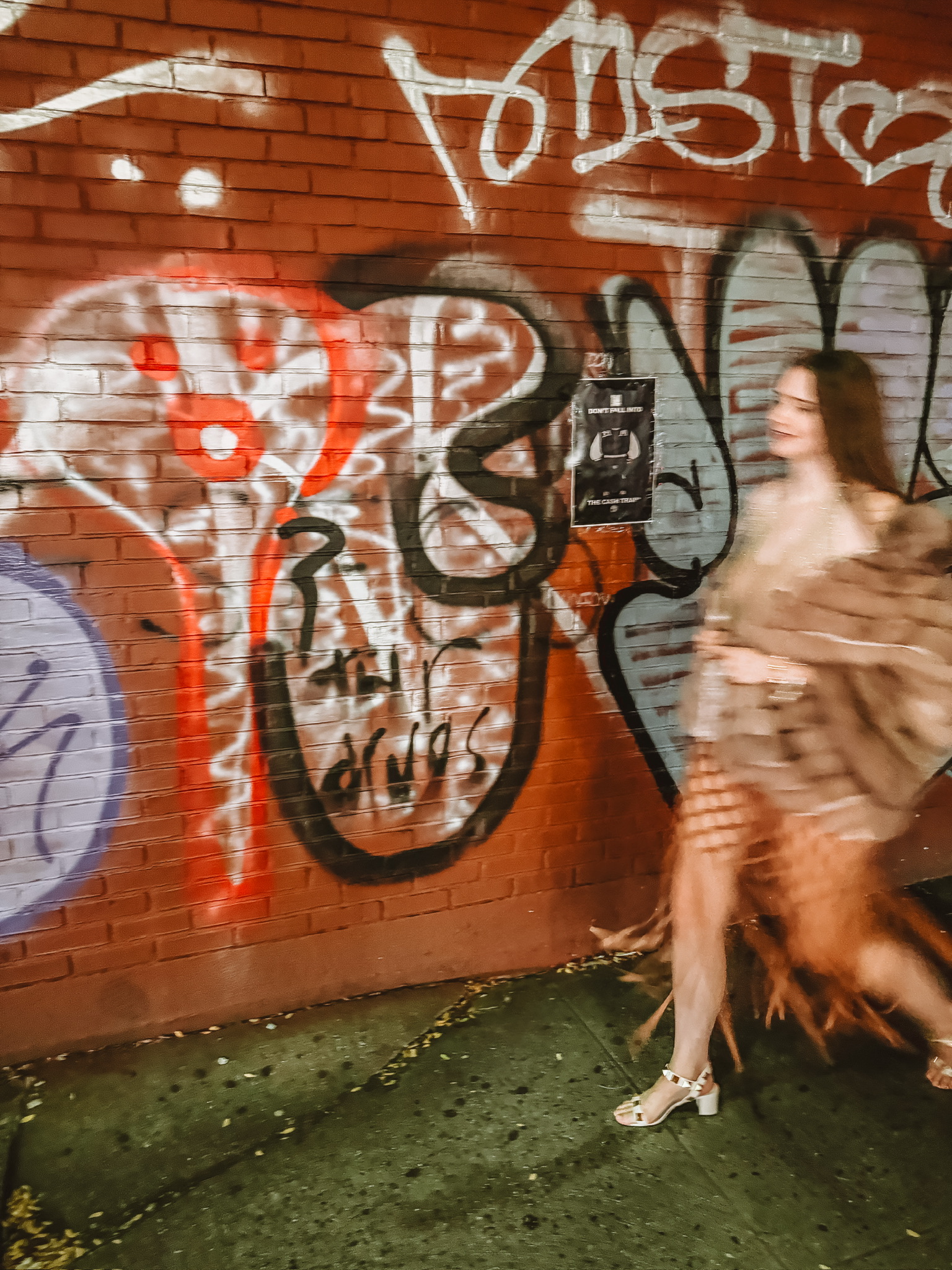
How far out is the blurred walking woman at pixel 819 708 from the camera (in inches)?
88.8

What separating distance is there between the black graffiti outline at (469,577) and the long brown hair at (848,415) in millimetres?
952

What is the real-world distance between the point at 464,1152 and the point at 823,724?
1.57 meters

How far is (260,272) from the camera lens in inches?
103

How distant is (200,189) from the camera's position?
2535mm

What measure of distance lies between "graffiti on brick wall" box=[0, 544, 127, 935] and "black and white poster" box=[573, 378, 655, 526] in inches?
66.0

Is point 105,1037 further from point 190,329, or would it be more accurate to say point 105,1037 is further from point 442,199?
point 442,199

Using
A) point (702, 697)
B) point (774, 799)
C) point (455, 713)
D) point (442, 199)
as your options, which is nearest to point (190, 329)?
point (442, 199)

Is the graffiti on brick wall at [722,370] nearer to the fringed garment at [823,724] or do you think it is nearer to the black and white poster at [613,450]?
the black and white poster at [613,450]

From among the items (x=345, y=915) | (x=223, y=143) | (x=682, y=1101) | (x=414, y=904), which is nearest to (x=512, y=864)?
(x=414, y=904)

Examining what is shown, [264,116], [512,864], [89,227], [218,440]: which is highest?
[264,116]

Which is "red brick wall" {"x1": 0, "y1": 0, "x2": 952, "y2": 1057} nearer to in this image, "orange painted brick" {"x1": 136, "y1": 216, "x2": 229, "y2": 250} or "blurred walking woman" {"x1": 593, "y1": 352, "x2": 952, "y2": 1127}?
"orange painted brick" {"x1": 136, "y1": 216, "x2": 229, "y2": 250}

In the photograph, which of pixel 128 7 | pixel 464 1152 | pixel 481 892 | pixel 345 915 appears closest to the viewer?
pixel 128 7

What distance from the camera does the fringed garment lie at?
2.25 metres

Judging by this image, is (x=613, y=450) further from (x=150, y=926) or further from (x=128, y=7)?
(x=150, y=926)
